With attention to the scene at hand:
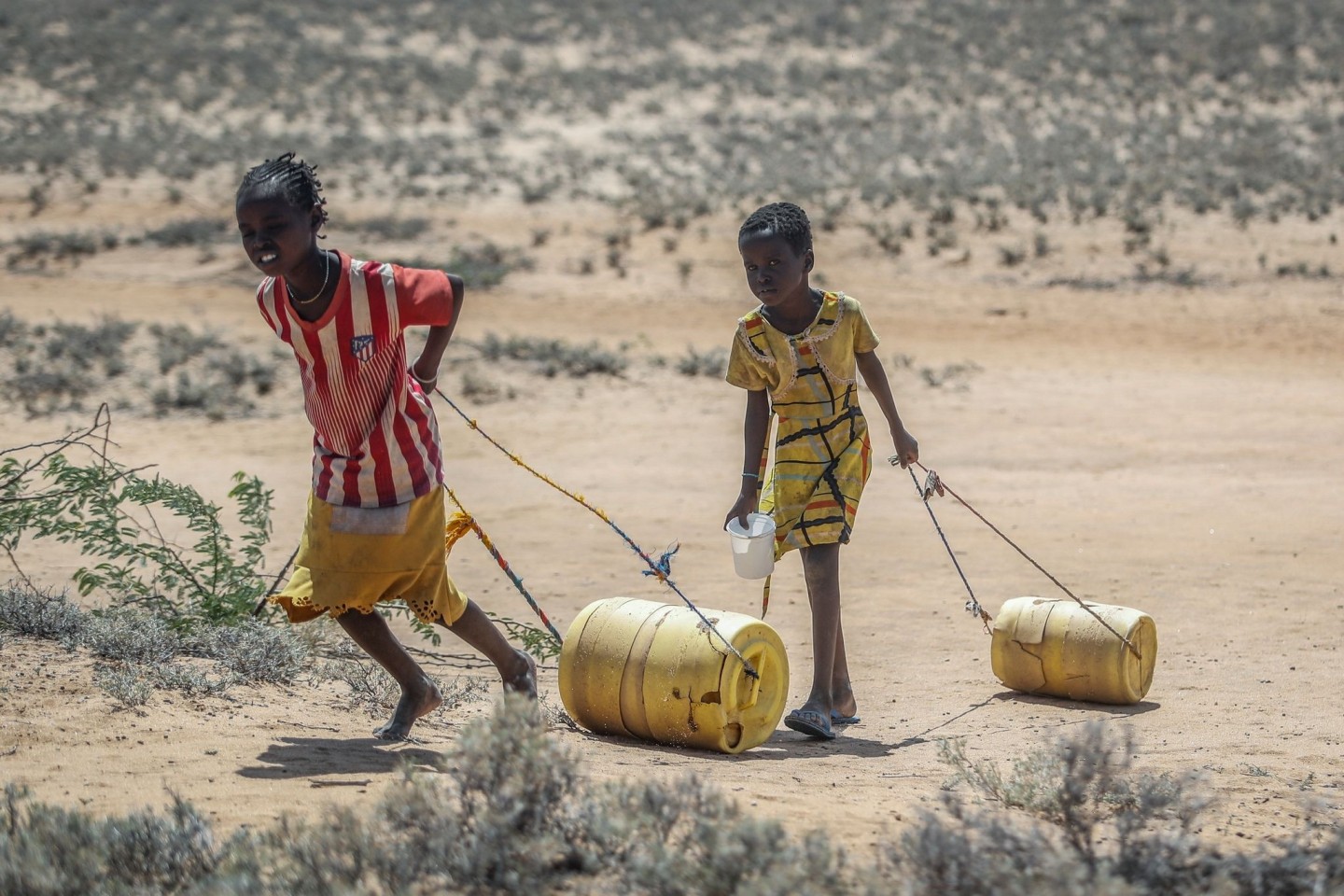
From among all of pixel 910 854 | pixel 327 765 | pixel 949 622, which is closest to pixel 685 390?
pixel 949 622

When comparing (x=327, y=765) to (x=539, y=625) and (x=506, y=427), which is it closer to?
(x=539, y=625)

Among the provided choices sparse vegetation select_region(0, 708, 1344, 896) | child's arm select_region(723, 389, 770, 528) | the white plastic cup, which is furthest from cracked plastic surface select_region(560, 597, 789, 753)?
sparse vegetation select_region(0, 708, 1344, 896)

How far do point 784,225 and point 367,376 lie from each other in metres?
1.62

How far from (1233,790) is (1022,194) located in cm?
2062

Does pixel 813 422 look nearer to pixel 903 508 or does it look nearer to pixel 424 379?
pixel 424 379

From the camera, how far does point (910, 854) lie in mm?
3129

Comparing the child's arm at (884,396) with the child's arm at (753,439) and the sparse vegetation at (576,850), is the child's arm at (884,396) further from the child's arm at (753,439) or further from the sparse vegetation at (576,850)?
the sparse vegetation at (576,850)

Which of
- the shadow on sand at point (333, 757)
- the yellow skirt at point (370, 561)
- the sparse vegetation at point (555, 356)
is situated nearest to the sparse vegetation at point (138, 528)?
the shadow on sand at point (333, 757)

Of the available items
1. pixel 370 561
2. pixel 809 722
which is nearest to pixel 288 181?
pixel 370 561

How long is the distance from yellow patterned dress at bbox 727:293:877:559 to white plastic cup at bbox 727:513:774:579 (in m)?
0.17

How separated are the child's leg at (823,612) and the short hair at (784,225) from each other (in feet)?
3.52

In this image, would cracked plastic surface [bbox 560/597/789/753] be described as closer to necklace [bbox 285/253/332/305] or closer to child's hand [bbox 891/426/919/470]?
child's hand [bbox 891/426/919/470]

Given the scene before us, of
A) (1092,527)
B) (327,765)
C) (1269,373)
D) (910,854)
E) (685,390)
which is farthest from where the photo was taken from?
(1269,373)

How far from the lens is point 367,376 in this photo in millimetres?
4250
